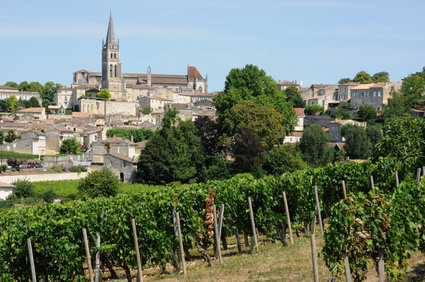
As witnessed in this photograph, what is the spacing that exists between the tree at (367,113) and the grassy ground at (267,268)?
6142 cm

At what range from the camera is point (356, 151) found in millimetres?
57156

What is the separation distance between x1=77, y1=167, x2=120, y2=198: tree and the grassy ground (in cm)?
2856

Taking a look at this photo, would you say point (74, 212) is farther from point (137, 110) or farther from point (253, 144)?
point (137, 110)

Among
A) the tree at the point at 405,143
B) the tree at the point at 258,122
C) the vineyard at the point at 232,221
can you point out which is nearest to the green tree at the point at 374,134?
the tree at the point at 258,122

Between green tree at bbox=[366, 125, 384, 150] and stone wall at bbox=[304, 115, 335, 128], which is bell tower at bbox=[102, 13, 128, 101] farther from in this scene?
green tree at bbox=[366, 125, 384, 150]

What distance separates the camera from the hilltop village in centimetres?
6332

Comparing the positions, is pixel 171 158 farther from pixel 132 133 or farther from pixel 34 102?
pixel 34 102

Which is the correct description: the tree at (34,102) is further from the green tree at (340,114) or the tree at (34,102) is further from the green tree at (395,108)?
the green tree at (395,108)

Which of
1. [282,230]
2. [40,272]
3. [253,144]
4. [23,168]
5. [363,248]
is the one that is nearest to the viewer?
[363,248]

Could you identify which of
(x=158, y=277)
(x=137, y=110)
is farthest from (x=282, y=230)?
(x=137, y=110)

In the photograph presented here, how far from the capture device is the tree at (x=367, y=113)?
75000mm

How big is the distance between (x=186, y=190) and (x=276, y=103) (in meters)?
42.2

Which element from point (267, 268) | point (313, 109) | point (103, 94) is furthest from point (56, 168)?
point (103, 94)

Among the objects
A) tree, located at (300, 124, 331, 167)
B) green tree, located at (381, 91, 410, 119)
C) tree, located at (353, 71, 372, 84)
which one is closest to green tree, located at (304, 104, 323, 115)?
green tree, located at (381, 91, 410, 119)
